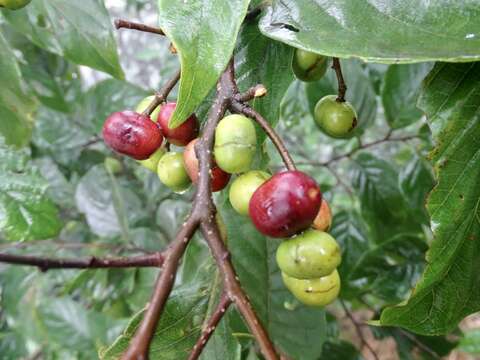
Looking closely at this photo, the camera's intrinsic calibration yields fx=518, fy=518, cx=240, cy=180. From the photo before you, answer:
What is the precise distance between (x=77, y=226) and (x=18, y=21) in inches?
58.2

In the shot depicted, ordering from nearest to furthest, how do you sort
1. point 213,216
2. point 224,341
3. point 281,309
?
point 213,216, point 224,341, point 281,309

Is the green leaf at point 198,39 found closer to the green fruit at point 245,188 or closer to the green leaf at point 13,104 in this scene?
the green fruit at point 245,188

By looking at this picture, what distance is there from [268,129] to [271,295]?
614mm

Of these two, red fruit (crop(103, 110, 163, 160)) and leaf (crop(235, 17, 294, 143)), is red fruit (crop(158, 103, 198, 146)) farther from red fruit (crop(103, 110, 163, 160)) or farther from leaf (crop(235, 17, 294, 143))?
leaf (crop(235, 17, 294, 143))

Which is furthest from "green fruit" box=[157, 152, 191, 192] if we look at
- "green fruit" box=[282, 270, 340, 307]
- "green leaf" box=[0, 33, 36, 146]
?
"green leaf" box=[0, 33, 36, 146]

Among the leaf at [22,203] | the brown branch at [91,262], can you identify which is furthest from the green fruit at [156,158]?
the leaf at [22,203]

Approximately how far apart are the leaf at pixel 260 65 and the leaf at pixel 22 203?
0.59m

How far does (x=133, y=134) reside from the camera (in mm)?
777

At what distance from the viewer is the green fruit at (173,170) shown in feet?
2.78

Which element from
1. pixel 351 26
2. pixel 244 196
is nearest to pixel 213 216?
pixel 244 196

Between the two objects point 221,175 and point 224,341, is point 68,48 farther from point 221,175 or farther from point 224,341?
point 224,341

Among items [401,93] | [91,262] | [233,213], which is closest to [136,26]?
[91,262]

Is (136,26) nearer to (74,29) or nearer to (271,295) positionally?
(74,29)

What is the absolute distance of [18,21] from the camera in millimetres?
1312
